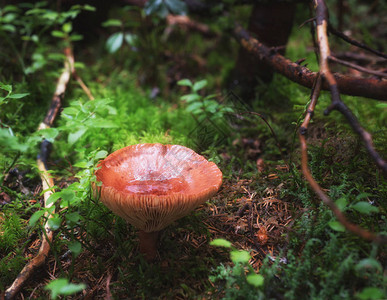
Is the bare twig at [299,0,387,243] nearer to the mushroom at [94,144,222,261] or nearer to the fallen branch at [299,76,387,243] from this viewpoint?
the fallen branch at [299,76,387,243]

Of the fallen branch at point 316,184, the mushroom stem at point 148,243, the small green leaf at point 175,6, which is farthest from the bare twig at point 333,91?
the small green leaf at point 175,6

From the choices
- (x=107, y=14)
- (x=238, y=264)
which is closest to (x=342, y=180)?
(x=238, y=264)

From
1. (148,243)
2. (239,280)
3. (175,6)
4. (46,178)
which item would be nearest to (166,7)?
(175,6)

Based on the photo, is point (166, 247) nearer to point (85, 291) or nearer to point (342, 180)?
point (85, 291)

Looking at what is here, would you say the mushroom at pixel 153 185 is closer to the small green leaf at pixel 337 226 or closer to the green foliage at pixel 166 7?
the small green leaf at pixel 337 226

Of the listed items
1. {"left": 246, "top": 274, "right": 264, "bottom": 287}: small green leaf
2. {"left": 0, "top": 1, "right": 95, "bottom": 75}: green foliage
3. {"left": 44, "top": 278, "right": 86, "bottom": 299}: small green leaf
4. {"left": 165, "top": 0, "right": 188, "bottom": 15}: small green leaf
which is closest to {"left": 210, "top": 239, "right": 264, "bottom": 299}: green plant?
{"left": 246, "top": 274, "right": 264, "bottom": 287}: small green leaf

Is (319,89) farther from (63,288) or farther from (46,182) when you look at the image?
(46,182)
